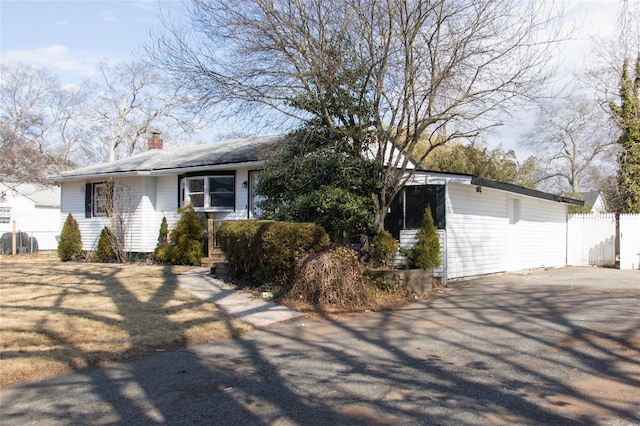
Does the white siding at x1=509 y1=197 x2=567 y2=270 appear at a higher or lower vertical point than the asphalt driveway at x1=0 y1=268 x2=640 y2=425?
higher

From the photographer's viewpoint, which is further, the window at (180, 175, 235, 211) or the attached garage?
the window at (180, 175, 235, 211)

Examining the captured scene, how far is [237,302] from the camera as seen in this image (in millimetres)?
10383

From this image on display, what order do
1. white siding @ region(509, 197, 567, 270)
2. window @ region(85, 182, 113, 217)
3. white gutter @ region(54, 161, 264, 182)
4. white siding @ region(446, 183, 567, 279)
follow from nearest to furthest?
white siding @ region(446, 183, 567, 279)
white gutter @ region(54, 161, 264, 182)
white siding @ region(509, 197, 567, 270)
window @ region(85, 182, 113, 217)

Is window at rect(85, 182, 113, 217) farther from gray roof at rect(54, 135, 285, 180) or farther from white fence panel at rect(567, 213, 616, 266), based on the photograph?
white fence panel at rect(567, 213, 616, 266)

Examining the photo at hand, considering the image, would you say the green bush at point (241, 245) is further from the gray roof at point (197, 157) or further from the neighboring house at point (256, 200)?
the neighboring house at point (256, 200)

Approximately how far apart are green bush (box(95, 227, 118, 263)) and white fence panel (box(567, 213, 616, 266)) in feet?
58.6

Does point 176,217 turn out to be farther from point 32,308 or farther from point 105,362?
point 105,362

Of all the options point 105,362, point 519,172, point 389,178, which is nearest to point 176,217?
point 389,178

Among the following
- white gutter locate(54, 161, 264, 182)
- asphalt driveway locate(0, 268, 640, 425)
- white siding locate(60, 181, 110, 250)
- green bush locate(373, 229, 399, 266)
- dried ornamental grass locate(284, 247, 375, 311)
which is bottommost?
asphalt driveway locate(0, 268, 640, 425)

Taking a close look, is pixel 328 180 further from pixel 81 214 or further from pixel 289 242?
pixel 81 214

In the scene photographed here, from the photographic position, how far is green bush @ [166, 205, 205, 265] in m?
16.8

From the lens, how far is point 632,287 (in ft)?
40.8

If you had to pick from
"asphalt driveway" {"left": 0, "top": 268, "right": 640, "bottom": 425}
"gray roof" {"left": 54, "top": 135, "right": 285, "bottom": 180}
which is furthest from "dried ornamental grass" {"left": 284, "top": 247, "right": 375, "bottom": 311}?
"gray roof" {"left": 54, "top": 135, "right": 285, "bottom": 180}

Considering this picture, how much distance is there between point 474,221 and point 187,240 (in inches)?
353
